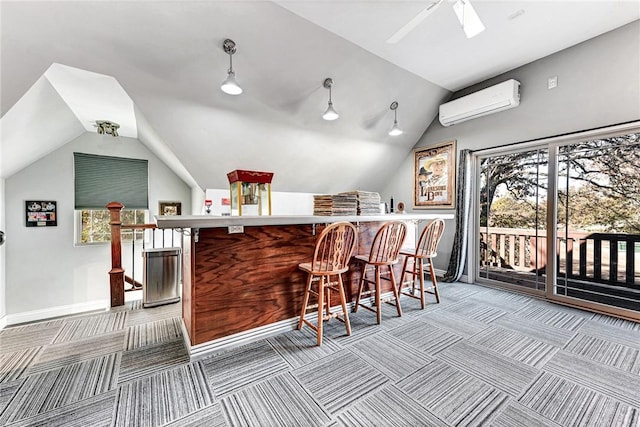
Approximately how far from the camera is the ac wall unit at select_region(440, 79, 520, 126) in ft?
11.3

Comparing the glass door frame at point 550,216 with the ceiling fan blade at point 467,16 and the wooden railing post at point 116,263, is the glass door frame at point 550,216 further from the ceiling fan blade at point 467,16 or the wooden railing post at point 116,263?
the wooden railing post at point 116,263

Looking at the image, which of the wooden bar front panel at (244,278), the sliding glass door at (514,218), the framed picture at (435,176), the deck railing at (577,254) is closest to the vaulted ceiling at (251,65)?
the framed picture at (435,176)

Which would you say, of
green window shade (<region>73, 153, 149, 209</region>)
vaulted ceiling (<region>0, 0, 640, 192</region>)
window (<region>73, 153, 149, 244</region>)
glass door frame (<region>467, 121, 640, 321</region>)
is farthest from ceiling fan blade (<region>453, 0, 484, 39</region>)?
green window shade (<region>73, 153, 149, 209</region>)

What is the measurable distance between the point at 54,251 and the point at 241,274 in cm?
400

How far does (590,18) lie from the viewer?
2611mm

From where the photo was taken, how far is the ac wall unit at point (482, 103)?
346cm

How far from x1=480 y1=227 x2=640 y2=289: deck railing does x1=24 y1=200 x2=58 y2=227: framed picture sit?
6.62 meters

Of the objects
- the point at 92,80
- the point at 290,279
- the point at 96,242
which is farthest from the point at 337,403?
the point at 96,242

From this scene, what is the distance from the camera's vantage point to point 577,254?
322cm

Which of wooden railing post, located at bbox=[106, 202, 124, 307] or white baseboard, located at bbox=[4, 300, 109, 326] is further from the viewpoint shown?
white baseboard, located at bbox=[4, 300, 109, 326]

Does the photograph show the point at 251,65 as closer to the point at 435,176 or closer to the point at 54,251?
the point at 435,176

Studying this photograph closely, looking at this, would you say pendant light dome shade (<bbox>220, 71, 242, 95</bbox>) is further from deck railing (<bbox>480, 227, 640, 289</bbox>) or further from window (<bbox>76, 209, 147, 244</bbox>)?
deck railing (<bbox>480, 227, 640, 289</bbox>)

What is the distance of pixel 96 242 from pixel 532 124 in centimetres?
672

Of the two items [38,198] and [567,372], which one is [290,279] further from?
[38,198]
